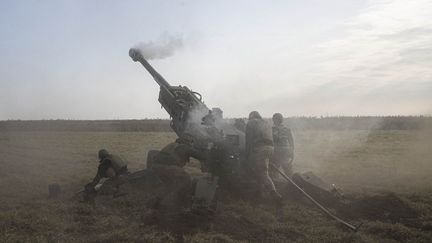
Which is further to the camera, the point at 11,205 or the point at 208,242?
the point at 11,205

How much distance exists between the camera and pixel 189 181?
12773 millimetres

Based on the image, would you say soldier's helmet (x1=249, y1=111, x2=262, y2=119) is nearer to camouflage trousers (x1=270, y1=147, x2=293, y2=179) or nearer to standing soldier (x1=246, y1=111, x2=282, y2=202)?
standing soldier (x1=246, y1=111, x2=282, y2=202)

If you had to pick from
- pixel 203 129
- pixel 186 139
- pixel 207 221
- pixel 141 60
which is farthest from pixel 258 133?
pixel 141 60

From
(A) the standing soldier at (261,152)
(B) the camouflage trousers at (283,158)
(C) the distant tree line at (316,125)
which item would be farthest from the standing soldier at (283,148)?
(C) the distant tree line at (316,125)

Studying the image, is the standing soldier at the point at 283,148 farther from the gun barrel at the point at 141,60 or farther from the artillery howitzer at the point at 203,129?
the gun barrel at the point at 141,60

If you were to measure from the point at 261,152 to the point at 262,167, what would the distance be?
0.42 m

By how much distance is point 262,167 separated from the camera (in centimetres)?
1258

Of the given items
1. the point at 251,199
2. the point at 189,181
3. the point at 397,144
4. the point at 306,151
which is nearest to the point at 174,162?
the point at 189,181

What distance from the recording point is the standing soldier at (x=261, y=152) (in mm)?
12578

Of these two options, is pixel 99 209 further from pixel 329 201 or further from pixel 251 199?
pixel 329 201

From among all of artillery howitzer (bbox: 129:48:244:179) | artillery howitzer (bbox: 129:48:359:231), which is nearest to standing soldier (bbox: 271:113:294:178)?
artillery howitzer (bbox: 129:48:359:231)

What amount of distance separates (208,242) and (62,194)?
6965 mm

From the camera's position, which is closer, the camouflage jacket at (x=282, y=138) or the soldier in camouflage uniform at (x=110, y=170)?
the soldier in camouflage uniform at (x=110, y=170)

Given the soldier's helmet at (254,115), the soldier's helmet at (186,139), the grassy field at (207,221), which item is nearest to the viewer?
the grassy field at (207,221)
